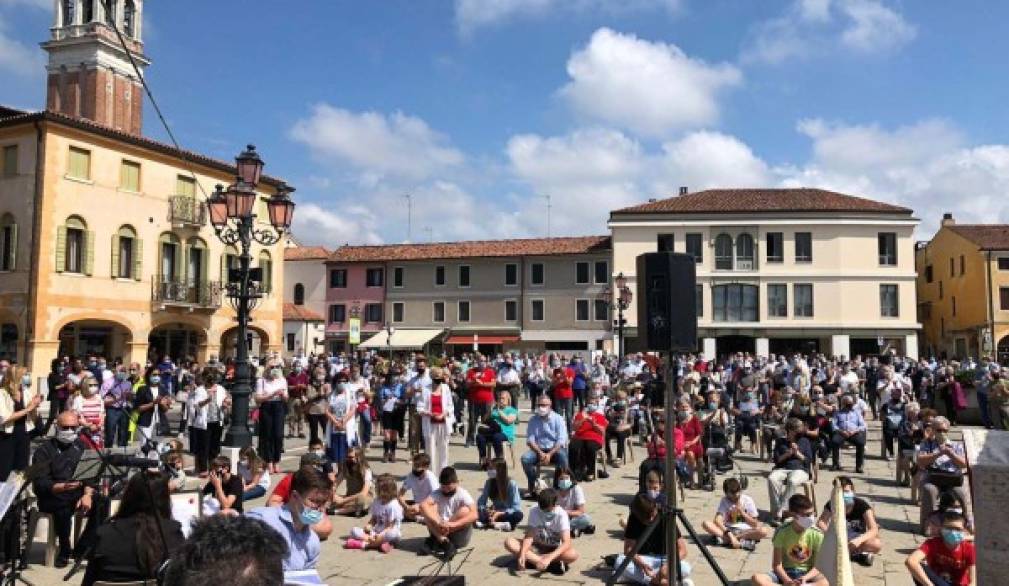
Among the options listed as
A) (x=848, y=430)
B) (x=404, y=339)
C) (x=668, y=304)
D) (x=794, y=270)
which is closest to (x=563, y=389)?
(x=848, y=430)

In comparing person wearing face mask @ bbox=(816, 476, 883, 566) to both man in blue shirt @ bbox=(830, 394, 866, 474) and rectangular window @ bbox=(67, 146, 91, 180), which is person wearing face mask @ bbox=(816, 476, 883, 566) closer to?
man in blue shirt @ bbox=(830, 394, 866, 474)

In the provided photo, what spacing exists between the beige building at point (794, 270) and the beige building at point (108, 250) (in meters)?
21.6

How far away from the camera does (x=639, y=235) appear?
141 ft

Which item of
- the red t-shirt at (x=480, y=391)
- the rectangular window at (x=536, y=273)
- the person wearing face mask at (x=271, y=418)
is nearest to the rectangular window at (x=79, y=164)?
the person wearing face mask at (x=271, y=418)

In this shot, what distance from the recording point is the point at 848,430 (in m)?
13.1

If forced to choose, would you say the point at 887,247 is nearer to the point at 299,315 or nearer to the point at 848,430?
the point at 848,430

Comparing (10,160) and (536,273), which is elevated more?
(10,160)

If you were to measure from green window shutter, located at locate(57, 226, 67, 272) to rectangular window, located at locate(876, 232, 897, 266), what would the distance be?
38666mm

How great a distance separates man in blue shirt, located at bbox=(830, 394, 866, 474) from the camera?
13.0 metres

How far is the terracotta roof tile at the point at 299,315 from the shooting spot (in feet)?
165

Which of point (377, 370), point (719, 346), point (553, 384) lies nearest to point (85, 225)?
point (377, 370)

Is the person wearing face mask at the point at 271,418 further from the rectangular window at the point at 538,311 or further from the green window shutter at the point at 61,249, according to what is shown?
the rectangular window at the point at 538,311

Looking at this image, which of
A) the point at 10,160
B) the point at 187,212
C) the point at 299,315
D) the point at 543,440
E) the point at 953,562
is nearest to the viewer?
the point at 953,562

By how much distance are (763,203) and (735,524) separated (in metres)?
37.5
